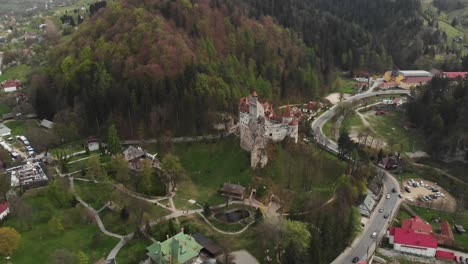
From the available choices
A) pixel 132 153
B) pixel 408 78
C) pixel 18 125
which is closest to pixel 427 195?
pixel 132 153

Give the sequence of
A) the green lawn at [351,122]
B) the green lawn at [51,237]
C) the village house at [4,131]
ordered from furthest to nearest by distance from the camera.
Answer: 1. the green lawn at [351,122]
2. the village house at [4,131]
3. the green lawn at [51,237]

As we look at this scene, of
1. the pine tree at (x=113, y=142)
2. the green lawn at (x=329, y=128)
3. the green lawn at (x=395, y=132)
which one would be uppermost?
the pine tree at (x=113, y=142)

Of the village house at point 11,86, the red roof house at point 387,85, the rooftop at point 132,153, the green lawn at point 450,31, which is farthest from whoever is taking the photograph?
the green lawn at point 450,31

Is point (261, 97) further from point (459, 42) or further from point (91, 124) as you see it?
point (459, 42)

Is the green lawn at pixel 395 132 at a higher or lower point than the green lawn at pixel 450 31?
lower

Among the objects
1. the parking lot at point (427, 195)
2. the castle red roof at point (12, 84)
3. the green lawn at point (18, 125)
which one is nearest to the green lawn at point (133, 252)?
the parking lot at point (427, 195)

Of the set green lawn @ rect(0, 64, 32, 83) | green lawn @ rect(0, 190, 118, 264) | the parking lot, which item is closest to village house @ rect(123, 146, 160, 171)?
green lawn @ rect(0, 190, 118, 264)

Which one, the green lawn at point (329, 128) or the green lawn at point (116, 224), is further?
the green lawn at point (329, 128)

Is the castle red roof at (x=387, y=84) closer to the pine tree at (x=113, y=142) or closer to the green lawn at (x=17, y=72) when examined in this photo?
the pine tree at (x=113, y=142)
